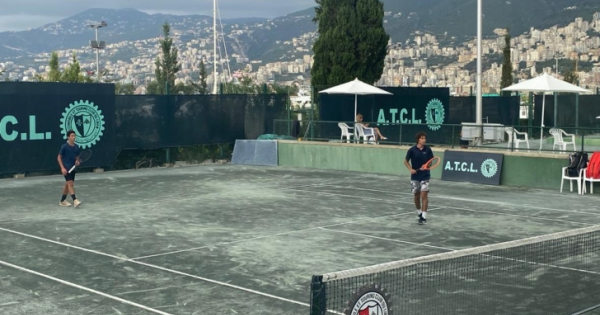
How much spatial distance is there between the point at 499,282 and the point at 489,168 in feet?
43.1

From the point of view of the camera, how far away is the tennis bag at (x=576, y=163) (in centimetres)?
2136

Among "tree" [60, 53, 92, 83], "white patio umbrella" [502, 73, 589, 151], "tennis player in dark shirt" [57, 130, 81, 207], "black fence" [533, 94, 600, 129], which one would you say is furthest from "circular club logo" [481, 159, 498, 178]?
"tree" [60, 53, 92, 83]

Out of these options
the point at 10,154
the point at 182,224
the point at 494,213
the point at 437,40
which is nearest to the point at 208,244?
the point at 182,224

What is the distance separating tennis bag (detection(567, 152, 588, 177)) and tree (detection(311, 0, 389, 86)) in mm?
14987

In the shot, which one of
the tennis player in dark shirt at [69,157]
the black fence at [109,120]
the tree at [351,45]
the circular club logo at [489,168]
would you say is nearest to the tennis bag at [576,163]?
the circular club logo at [489,168]

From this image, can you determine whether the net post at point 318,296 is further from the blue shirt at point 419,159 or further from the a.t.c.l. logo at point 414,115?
the a.t.c.l. logo at point 414,115

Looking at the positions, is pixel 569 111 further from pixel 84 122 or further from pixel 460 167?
pixel 84 122

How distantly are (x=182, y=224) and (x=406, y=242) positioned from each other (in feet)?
14.7

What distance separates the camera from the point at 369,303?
21.1 ft

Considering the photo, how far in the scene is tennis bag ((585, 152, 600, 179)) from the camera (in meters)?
20.9

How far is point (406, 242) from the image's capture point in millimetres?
14266

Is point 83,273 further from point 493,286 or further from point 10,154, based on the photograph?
point 10,154

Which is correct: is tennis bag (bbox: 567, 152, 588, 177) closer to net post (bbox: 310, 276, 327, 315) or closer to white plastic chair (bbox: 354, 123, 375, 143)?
white plastic chair (bbox: 354, 123, 375, 143)

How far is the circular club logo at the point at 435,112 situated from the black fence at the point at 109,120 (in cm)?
625
